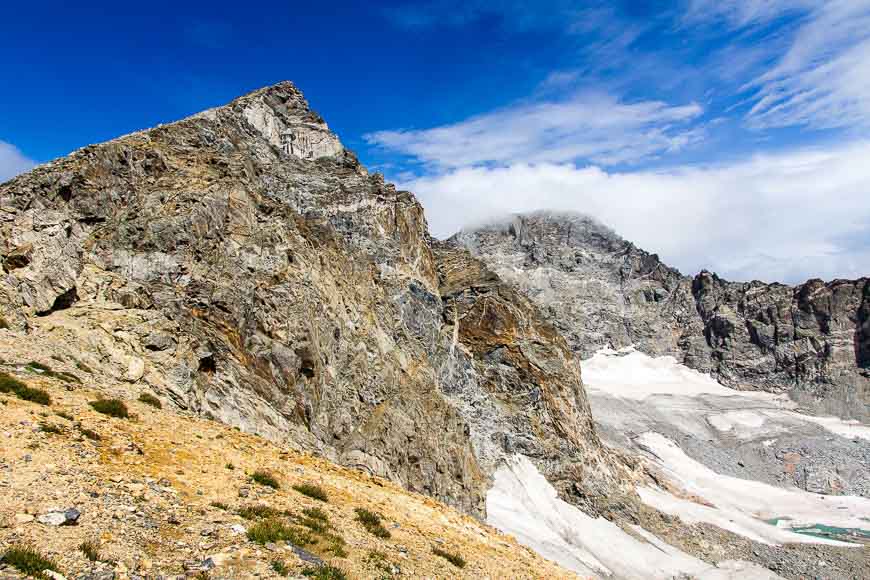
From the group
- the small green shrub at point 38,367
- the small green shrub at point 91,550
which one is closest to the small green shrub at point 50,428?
the small green shrub at point 91,550

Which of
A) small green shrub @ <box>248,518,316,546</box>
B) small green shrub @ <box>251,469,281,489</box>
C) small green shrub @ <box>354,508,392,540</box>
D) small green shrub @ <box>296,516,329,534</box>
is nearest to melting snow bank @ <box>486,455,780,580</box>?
small green shrub @ <box>354,508,392,540</box>

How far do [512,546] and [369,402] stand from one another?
25.9m

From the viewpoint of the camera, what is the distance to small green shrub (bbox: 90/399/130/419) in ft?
49.1

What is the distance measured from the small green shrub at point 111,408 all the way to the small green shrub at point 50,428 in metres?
2.32

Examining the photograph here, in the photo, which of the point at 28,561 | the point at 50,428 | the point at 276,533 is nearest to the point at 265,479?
the point at 276,533

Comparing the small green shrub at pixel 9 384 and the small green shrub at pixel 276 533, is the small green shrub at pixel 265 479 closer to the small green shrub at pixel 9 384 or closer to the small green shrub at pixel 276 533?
the small green shrub at pixel 276 533

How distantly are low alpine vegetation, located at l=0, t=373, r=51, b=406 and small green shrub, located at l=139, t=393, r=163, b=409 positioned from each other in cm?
405

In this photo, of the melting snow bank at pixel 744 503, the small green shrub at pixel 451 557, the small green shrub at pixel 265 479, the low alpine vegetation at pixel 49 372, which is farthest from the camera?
the melting snow bank at pixel 744 503

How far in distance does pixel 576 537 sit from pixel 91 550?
237 feet

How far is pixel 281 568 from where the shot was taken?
394 inches

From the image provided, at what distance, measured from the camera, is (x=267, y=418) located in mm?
27859

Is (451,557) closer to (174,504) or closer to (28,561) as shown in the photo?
(174,504)

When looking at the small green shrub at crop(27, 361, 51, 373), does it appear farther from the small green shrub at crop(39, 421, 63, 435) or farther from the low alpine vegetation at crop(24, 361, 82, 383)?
the small green shrub at crop(39, 421, 63, 435)

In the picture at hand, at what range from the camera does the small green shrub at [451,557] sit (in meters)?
14.4
